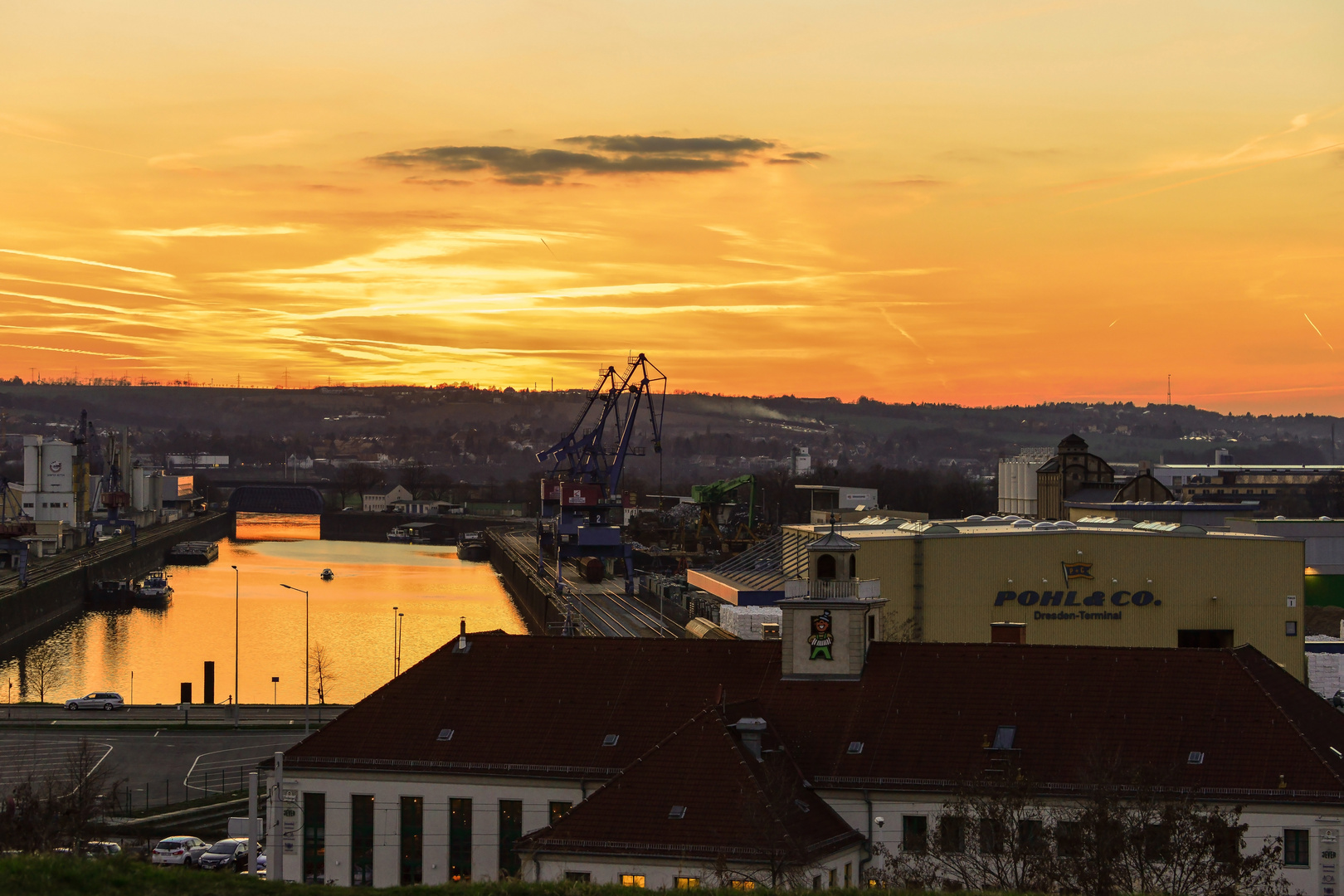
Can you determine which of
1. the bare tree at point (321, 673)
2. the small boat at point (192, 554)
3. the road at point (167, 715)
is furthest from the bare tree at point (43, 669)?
the small boat at point (192, 554)

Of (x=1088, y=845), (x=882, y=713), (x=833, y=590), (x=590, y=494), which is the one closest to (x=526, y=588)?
(x=590, y=494)

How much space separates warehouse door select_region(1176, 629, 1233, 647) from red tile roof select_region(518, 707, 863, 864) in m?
28.9

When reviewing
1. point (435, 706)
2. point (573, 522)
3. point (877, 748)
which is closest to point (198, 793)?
point (435, 706)

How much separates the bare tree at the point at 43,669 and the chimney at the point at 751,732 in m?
46.3

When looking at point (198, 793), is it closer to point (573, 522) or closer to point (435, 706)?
point (435, 706)

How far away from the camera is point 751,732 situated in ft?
89.3

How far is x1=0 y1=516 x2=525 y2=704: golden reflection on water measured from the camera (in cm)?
7256

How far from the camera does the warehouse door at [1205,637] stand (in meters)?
52.2

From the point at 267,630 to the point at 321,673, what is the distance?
1011 inches

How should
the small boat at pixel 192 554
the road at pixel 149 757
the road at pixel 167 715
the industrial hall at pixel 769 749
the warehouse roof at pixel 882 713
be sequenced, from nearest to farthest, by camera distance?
the industrial hall at pixel 769 749 < the warehouse roof at pixel 882 713 < the road at pixel 149 757 < the road at pixel 167 715 < the small boat at pixel 192 554

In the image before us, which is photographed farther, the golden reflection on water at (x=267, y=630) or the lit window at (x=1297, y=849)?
the golden reflection on water at (x=267, y=630)

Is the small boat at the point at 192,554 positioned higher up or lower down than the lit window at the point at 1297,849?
lower down

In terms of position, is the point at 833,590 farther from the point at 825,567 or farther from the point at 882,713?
the point at 882,713

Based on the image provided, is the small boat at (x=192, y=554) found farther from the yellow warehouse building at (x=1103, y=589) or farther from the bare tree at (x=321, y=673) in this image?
the yellow warehouse building at (x=1103, y=589)
